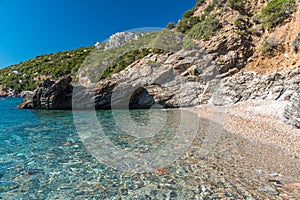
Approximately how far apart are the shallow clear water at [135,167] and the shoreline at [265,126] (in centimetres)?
75

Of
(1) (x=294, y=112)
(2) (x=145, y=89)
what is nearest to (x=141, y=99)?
(2) (x=145, y=89)

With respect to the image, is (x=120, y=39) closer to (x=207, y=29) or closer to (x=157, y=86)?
(x=207, y=29)

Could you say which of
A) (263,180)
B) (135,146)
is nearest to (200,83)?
(135,146)

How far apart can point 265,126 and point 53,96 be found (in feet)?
68.0

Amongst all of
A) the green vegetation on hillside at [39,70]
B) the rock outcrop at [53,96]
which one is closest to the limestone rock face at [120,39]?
the green vegetation on hillside at [39,70]

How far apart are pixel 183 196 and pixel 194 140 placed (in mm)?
4514

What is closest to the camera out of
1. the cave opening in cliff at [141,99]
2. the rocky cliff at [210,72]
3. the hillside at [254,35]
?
the rocky cliff at [210,72]

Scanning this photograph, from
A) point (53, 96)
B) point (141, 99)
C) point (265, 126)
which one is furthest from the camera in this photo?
point (141, 99)

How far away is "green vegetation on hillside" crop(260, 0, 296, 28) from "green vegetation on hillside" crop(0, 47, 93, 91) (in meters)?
42.8

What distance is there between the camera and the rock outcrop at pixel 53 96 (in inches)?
806

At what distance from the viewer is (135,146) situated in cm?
786

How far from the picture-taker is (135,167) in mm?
5797

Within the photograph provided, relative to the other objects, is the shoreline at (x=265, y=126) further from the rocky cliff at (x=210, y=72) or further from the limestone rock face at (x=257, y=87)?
the rocky cliff at (x=210, y=72)

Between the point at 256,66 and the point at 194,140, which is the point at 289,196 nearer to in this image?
the point at 194,140
